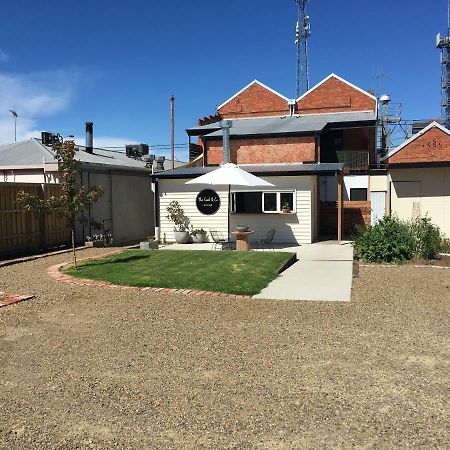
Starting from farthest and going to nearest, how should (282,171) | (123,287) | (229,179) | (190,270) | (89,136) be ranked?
(89,136)
(282,171)
(229,179)
(190,270)
(123,287)

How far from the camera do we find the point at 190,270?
10961 mm

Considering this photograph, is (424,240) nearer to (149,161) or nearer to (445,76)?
(149,161)

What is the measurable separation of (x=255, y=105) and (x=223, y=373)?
30.0 m

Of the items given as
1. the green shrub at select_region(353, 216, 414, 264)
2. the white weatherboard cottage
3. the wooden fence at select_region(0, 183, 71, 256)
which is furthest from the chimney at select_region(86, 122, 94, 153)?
the green shrub at select_region(353, 216, 414, 264)

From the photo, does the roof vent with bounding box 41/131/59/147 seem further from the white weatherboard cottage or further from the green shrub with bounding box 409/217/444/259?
the green shrub with bounding box 409/217/444/259

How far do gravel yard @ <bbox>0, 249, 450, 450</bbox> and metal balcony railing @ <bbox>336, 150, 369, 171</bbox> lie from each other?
18.9 m

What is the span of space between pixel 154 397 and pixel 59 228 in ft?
41.0

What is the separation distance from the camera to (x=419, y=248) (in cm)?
1319

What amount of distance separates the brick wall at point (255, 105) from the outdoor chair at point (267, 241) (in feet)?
56.8

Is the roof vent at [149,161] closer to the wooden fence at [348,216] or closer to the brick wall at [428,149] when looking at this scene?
the wooden fence at [348,216]

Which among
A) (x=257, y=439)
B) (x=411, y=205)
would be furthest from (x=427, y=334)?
(x=411, y=205)

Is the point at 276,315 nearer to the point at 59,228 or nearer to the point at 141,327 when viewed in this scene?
the point at 141,327

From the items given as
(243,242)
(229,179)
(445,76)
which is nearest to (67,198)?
(229,179)

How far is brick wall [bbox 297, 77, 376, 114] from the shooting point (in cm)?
3011
